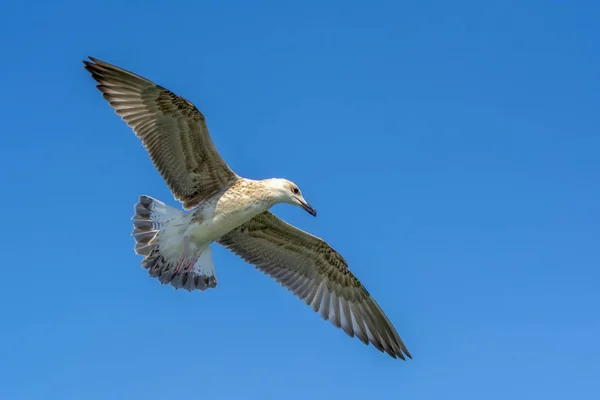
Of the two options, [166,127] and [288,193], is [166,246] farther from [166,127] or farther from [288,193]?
[288,193]

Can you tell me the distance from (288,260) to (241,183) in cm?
198

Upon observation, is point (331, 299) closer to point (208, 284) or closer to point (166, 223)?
point (208, 284)

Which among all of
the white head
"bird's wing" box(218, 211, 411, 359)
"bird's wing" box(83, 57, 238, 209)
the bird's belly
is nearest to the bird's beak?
the white head

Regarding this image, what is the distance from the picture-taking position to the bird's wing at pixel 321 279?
12.4 metres

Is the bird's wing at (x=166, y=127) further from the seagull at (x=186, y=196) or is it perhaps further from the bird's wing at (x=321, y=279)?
the bird's wing at (x=321, y=279)

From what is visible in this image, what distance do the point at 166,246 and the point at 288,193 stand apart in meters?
1.76

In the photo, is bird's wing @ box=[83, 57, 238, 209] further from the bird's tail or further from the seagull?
the bird's tail

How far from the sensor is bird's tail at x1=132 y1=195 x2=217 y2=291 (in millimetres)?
11203

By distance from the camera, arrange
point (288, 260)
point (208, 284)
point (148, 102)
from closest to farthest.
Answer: point (148, 102), point (208, 284), point (288, 260)

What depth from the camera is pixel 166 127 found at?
10875 millimetres

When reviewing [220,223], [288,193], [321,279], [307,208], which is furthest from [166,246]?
[321,279]

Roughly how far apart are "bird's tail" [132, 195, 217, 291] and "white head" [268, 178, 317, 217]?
3.95 ft

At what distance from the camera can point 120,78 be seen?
10.9m

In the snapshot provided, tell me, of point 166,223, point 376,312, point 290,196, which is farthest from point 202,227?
point 376,312
